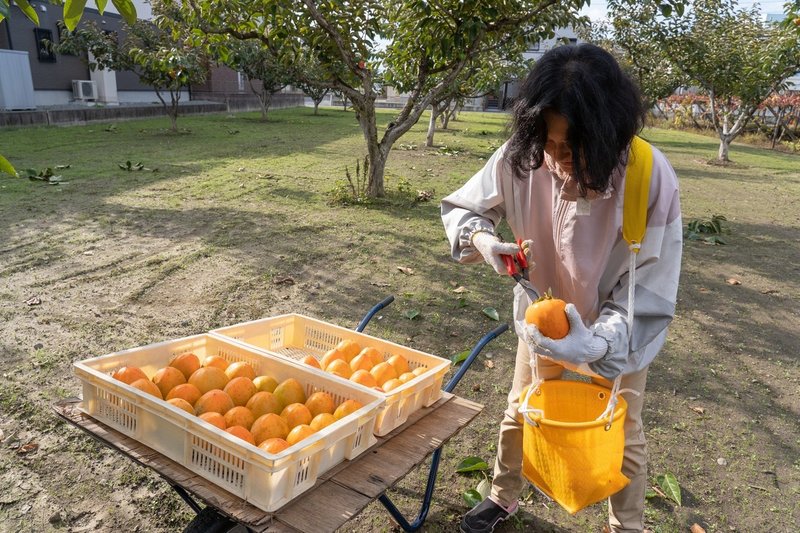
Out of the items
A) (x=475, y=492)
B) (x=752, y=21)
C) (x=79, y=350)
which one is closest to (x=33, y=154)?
(x=79, y=350)

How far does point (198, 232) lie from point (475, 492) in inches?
191

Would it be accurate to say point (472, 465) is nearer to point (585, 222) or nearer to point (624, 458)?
point (624, 458)

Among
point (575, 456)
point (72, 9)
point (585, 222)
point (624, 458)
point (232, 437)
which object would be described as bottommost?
point (624, 458)

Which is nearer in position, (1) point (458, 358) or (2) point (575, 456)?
(2) point (575, 456)

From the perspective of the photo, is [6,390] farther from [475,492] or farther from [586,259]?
[586,259]

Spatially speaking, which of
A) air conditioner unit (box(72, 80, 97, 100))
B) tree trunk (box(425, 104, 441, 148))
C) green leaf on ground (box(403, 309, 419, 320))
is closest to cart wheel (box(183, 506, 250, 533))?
green leaf on ground (box(403, 309, 419, 320))

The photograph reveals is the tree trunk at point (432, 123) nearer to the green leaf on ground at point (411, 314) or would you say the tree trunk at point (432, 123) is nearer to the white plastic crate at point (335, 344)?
the green leaf on ground at point (411, 314)

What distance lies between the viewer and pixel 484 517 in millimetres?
2506

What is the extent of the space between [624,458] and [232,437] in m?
1.42

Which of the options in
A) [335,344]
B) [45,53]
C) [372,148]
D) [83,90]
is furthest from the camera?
[83,90]

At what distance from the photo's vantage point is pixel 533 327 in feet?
5.50

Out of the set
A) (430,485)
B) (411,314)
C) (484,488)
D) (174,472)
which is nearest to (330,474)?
(174,472)

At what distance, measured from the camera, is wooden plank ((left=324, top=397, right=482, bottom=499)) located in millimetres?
1792

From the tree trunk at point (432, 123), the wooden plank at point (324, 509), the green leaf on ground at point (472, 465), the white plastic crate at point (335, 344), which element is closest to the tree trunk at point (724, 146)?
the tree trunk at point (432, 123)
